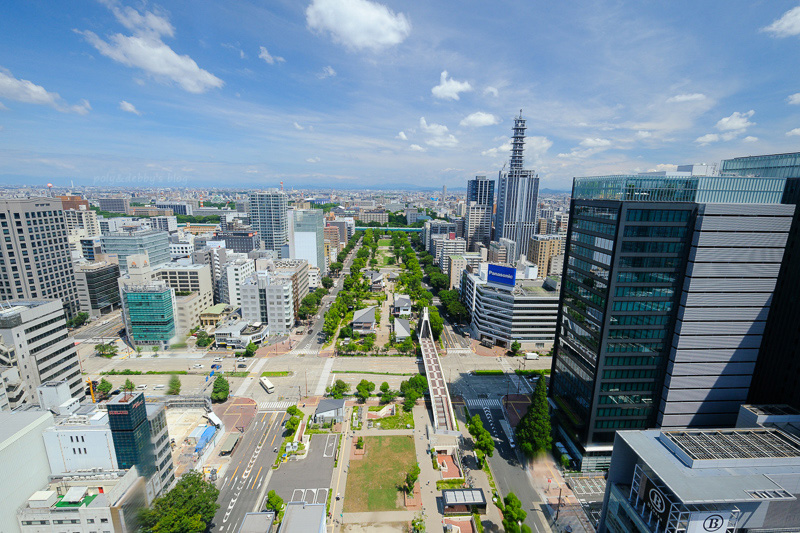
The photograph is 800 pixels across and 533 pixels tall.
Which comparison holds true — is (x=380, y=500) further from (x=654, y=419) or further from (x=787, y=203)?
(x=787, y=203)

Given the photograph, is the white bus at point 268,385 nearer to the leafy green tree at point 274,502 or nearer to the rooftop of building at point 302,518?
the leafy green tree at point 274,502

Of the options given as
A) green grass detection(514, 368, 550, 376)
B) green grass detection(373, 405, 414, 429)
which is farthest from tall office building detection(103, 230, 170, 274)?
green grass detection(514, 368, 550, 376)

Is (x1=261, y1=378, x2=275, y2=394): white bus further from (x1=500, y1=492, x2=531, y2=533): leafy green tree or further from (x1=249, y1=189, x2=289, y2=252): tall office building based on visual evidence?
(x1=249, y1=189, x2=289, y2=252): tall office building

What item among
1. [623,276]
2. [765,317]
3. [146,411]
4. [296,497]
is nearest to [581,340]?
[623,276]

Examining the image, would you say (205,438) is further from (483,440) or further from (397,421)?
(483,440)

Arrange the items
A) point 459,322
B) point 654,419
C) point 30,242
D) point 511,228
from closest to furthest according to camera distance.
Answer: point 654,419
point 30,242
point 459,322
point 511,228
